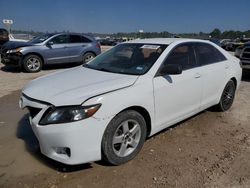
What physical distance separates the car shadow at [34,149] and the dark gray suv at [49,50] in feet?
19.3

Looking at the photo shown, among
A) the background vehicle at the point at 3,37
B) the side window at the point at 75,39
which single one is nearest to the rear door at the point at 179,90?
the side window at the point at 75,39

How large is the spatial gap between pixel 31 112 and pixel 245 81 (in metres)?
7.63

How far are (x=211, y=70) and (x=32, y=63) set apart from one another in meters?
7.93

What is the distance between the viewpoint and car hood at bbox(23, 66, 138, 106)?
3.21 metres

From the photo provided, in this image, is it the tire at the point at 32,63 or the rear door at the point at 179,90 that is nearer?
the rear door at the point at 179,90

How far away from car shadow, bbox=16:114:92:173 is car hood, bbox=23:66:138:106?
866 millimetres

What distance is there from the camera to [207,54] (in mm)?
5082

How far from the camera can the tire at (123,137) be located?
333cm

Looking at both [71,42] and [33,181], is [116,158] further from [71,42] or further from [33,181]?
[71,42]

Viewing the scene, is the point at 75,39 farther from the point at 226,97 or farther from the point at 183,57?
the point at 183,57

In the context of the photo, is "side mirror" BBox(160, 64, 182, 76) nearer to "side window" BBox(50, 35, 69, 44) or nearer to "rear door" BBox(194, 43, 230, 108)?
"rear door" BBox(194, 43, 230, 108)

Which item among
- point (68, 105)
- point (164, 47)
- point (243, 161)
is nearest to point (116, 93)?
point (68, 105)

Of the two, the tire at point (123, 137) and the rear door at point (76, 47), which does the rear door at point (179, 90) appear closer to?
the tire at point (123, 137)

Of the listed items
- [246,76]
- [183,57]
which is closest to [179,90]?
[183,57]
